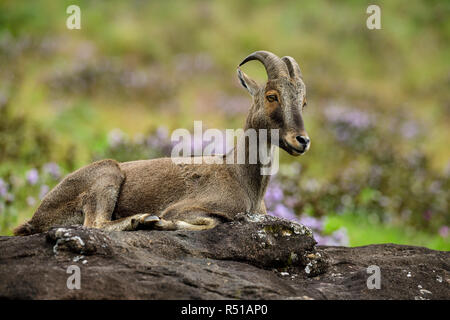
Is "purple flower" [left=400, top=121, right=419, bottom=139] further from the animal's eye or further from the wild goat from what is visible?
the animal's eye

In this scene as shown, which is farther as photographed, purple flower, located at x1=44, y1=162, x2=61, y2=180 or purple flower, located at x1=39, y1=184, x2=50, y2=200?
purple flower, located at x1=44, y1=162, x2=61, y2=180

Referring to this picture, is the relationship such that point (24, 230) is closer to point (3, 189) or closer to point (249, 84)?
point (3, 189)

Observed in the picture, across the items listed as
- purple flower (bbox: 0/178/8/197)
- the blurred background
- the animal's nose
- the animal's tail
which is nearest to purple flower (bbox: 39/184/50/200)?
the blurred background

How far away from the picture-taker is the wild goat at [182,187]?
719 cm

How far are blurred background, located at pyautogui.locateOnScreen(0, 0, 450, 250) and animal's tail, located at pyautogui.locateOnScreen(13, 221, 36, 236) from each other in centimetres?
214

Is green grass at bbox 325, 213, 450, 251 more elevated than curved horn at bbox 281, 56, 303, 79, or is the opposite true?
curved horn at bbox 281, 56, 303, 79

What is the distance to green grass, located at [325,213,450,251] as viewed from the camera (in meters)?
12.5

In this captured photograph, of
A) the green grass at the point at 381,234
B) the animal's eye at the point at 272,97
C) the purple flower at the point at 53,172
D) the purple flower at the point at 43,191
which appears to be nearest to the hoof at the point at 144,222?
the animal's eye at the point at 272,97

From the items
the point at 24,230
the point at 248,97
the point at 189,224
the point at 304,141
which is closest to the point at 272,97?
the point at 304,141

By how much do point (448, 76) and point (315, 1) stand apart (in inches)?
357

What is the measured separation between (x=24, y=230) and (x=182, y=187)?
2.18m

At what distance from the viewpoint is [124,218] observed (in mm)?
7121

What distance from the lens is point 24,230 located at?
7617 millimetres
